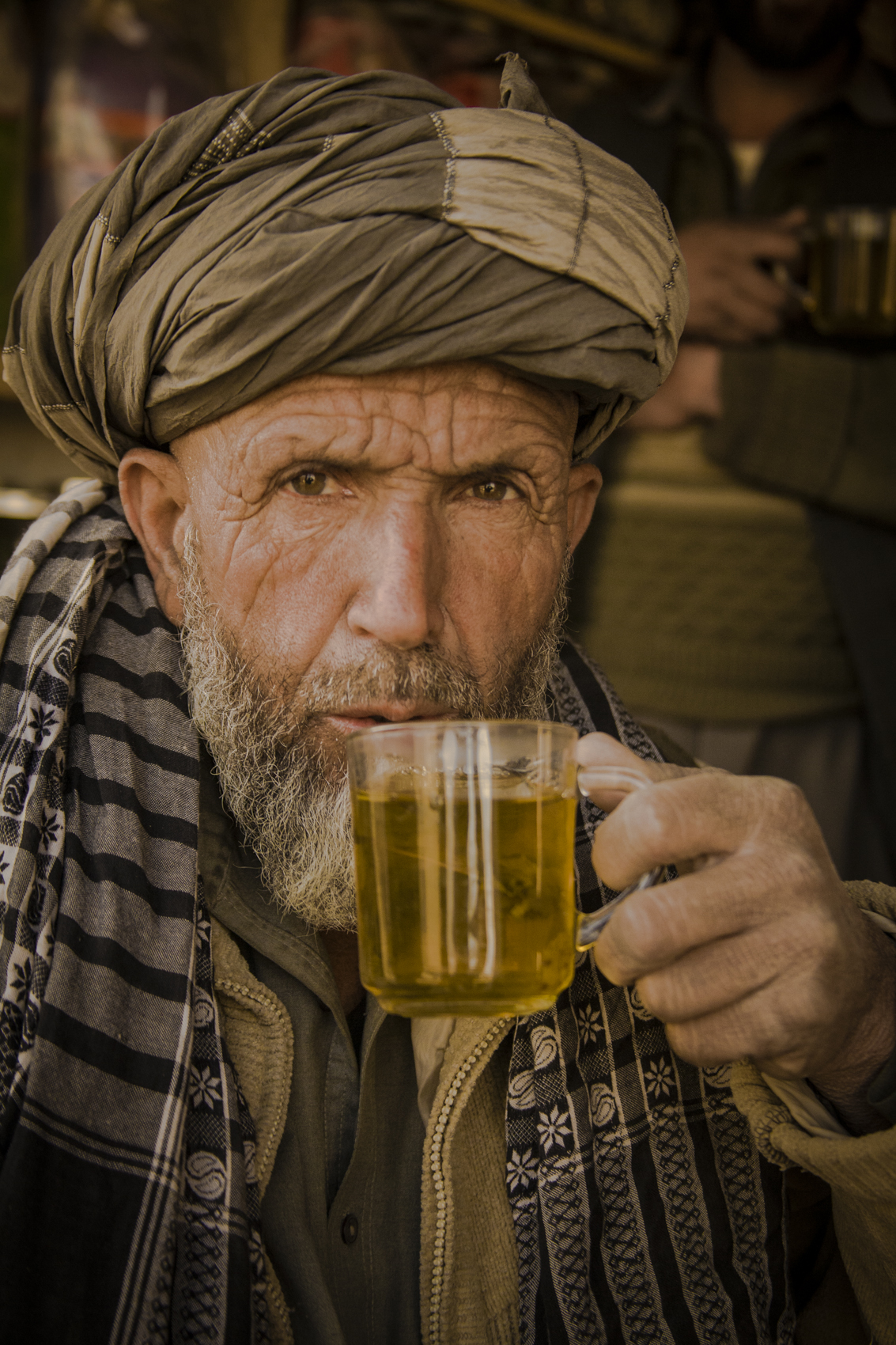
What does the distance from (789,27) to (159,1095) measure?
2982 millimetres

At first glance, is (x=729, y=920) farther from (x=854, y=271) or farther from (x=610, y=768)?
(x=854, y=271)

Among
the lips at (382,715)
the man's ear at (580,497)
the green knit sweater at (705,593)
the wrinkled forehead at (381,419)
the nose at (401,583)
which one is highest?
the wrinkled forehead at (381,419)

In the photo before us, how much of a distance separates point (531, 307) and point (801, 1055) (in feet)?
2.93

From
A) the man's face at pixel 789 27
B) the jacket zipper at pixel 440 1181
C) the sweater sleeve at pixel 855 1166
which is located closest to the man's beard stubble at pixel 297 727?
the jacket zipper at pixel 440 1181

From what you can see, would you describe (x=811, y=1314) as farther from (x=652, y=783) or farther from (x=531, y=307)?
(x=531, y=307)

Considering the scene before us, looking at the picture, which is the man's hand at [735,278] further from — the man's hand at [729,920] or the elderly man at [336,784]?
the man's hand at [729,920]

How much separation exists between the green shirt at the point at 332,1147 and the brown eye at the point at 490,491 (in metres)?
0.58

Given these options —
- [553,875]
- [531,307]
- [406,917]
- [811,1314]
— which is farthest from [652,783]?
[811,1314]

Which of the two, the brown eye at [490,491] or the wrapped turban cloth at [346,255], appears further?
the brown eye at [490,491]

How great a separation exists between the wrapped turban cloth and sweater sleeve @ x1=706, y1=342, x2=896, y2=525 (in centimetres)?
139

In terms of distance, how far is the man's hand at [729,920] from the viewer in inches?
41.4

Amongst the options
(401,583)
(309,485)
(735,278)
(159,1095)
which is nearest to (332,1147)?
(159,1095)

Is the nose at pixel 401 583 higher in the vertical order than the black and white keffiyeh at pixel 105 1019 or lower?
higher

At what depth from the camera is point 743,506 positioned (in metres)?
2.94
